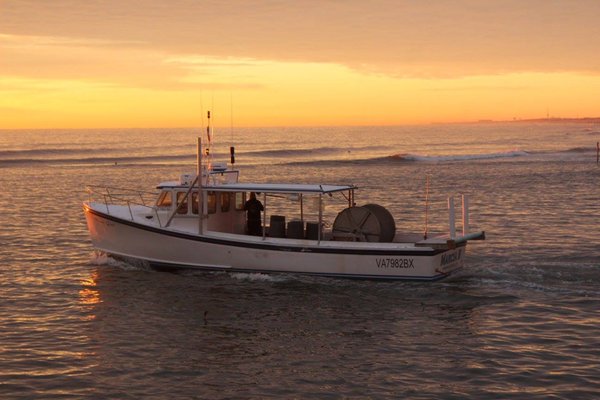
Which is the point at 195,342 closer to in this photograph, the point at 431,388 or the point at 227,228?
the point at 431,388

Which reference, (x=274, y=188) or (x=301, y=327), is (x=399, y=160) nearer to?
(x=274, y=188)

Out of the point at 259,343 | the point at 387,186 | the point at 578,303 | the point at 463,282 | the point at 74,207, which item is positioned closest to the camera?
the point at 259,343

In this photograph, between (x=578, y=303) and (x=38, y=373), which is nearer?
(x=38, y=373)

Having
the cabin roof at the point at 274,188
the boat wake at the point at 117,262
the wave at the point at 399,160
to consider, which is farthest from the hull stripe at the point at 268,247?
the wave at the point at 399,160

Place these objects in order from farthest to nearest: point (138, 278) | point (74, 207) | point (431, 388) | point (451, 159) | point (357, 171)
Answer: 1. point (451, 159)
2. point (357, 171)
3. point (74, 207)
4. point (138, 278)
5. point (431, 388)

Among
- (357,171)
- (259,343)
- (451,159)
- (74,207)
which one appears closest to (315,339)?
(259,343)

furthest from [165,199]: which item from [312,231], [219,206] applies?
[312,231]

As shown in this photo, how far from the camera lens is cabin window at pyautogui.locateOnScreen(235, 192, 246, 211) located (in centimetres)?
2269

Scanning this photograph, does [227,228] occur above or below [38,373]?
above

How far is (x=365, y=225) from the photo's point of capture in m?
20.9

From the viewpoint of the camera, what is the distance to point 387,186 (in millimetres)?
51562

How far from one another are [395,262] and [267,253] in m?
3.69

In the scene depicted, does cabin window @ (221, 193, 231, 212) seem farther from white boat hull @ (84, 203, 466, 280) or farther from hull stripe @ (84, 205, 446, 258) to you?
→ hull stripe @ (84, 205, 446, 258)

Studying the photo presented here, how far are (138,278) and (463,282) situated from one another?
9.46 meters
